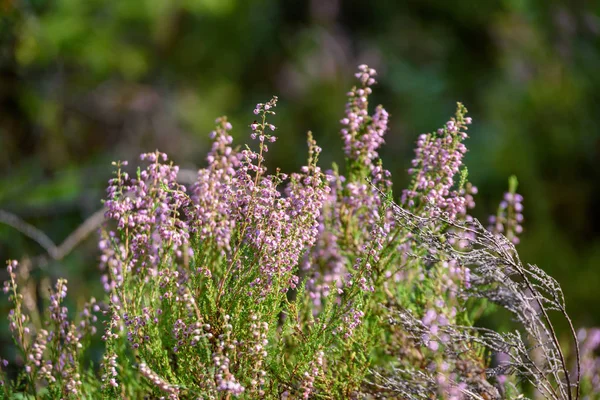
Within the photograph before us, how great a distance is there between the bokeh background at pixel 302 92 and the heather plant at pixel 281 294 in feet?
12.3

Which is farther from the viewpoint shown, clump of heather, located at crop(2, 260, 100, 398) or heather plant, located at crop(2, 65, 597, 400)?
clump of heather, located at crop(2, 260, 100, 398)

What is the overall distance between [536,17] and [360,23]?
360cm

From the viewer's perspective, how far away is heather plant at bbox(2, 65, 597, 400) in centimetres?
179

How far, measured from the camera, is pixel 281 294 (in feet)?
5.92

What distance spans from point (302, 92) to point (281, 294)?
9.07 m

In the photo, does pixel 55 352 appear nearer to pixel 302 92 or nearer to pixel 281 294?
pixel 281 294

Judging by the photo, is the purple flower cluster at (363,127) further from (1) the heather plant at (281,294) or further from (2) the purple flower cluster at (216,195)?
(2) the purple flower cluster at (216,195)

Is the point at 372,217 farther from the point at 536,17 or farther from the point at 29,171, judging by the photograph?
the point at 536,17

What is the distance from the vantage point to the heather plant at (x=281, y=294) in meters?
1.79

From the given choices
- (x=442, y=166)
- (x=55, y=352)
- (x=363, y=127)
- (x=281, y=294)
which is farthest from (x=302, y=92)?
(x=281, y=294)

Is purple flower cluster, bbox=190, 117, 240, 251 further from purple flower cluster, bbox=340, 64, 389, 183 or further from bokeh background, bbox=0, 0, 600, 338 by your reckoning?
bokeh background, bbox=0, 0, 600, 338

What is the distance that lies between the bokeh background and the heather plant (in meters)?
3.75

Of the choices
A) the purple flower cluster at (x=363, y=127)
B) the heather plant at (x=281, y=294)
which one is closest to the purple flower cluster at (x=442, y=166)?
the heather plant at (x=281, y=294)

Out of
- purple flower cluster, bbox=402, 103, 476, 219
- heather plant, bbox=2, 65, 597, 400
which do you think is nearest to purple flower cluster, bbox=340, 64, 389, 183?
heather plant, bbox=2, 65, 597, 400
